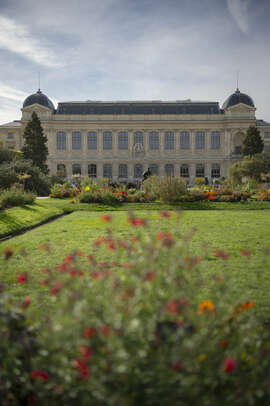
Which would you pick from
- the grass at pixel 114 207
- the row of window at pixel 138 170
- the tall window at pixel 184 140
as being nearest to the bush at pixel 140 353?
the grass at pixel 114 207

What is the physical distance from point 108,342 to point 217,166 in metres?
67.6

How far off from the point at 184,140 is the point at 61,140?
76.7 ft

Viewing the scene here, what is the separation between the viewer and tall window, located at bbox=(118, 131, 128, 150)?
66.2m

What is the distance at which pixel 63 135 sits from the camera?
2608 inches

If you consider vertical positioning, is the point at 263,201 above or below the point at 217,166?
below

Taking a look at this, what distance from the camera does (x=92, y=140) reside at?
219 feet

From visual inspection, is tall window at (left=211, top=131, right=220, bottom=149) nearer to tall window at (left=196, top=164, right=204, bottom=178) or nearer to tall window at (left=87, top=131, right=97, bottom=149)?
tall window at (left=196, top=164, right=204, bottom=178)

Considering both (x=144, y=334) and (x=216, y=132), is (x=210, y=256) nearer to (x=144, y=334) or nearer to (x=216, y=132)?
(x=144, y=334)

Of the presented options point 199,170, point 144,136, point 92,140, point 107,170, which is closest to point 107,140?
point 92,140

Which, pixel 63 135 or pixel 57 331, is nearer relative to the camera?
pixel 57 331

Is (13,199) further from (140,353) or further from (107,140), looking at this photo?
(107,140)

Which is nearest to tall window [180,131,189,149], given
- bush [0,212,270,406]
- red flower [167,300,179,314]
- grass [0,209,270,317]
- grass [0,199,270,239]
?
grass [0,199,270,239]

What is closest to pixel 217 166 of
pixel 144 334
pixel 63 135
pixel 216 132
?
pixel 216 132

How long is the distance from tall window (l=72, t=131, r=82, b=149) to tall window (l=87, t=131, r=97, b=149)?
1.70m
